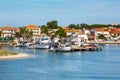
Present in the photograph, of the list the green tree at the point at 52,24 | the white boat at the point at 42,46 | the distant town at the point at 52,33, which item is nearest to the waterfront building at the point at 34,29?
the distant town at the point at 52,33

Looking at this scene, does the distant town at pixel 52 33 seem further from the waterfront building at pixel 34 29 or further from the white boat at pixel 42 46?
the white boat at pixel 42 46

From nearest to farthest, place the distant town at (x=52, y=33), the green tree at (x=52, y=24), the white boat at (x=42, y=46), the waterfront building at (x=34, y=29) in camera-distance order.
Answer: the white boat at (x=42, y=46) → the distant town at (x=52, y=33) → the waterfront building at (x=34, y=29) → the green tree at (x=52, y=24)

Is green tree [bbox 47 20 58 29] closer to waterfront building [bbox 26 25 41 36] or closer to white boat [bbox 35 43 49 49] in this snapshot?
waterfront building [bbox 26 25 41 36]

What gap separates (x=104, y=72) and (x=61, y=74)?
4.98 meters

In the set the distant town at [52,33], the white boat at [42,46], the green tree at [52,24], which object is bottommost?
the white boat at [42,46]

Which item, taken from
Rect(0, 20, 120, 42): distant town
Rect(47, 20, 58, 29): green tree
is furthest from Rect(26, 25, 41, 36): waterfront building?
Rect(47, 20, 58, 29): green tree

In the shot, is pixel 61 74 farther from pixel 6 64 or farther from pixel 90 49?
pixel 90 49

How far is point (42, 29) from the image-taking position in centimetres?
17988

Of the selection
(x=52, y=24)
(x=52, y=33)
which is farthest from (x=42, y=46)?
(x=52, y=24)

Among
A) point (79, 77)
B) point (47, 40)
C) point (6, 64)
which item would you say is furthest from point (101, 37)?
point (79, 77)

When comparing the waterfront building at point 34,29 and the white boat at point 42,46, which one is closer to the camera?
the white boat at point 42,46

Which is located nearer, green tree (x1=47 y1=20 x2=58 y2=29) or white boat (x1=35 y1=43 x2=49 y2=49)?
white boat (x1=35 y1=43 x2=49 y2=49)

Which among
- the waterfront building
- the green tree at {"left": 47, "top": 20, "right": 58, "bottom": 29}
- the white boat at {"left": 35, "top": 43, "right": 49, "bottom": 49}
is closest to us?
the white boat at {"left": 35, "top": 43, "right": 49, "bottom": 49}

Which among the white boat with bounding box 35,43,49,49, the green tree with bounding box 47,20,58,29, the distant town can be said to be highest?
the green tree with bounding box 47,20,58,29
